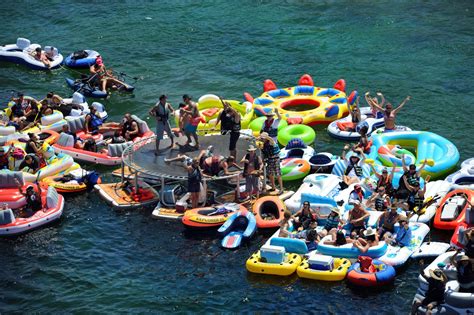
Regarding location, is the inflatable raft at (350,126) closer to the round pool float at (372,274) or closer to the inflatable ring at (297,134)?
the inflatable ring at (297,134)

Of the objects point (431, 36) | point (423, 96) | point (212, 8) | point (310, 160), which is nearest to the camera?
point (310, 160)

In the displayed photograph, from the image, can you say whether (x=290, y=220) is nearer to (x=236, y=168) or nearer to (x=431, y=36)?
(x=236, y=168)

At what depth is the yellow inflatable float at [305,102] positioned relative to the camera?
34.2 meters

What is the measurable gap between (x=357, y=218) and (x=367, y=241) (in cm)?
102

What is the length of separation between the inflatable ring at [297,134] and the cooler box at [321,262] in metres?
9.35

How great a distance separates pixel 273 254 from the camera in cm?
2328

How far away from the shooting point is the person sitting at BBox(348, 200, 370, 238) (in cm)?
2405

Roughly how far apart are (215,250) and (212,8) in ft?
100

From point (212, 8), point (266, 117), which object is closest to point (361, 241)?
point (266, 117)

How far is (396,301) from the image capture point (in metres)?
21.8

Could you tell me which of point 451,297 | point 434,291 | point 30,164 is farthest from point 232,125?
point 451,297

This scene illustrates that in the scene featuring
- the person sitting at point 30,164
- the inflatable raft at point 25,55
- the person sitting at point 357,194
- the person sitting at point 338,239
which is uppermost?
the person sitting at point 357,194

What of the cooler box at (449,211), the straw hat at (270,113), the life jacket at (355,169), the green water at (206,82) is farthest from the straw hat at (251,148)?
the cooler box at (449,211)

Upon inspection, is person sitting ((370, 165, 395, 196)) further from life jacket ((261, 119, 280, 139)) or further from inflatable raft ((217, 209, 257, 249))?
life jacket ((261, 119, 280, 139))
